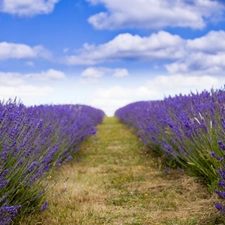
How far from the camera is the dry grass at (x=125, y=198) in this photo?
322 cm

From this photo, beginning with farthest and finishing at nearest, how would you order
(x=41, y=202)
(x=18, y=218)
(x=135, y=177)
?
(x=135, y=177) < (x=41, y=202) < (x=18, y=218)

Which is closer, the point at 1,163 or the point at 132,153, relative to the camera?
the point at 1,163

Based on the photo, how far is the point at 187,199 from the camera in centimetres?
→ 382

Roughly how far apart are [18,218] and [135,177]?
7.50ft

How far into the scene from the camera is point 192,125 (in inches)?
171

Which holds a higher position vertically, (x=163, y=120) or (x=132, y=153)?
(x=163, y=120)

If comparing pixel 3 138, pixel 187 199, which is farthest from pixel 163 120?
pixel 3 138

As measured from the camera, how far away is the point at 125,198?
13.2 feet

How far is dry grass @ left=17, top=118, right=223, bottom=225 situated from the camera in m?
3.22

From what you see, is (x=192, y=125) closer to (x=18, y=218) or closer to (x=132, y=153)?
(x=18, y=218)

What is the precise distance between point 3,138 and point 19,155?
0.88ft

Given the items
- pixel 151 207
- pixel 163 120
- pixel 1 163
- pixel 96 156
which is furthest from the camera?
pixel 96 156

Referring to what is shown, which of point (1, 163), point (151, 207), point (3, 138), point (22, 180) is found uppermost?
point (3, 138)

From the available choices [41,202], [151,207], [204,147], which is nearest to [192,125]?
[204,147]
